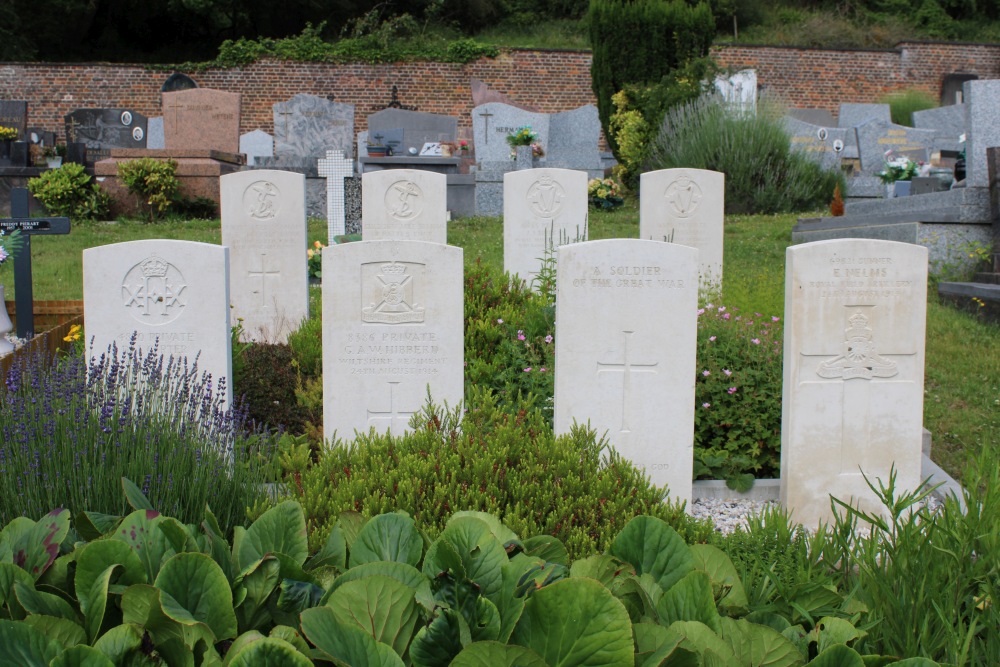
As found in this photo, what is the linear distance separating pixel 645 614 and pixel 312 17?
3221 centimetres

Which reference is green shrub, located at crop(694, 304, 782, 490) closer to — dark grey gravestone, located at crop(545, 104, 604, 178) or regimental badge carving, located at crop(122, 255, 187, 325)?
regimental badge carving, located at crop(122, 255, 187, 325)

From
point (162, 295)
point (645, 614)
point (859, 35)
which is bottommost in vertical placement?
point (645, 614)

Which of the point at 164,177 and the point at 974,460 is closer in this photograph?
the point at 974,460

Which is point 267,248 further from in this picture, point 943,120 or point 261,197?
point 943,120

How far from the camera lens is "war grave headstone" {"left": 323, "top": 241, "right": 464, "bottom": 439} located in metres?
4.47

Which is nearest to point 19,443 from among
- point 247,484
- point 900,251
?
point 247,484

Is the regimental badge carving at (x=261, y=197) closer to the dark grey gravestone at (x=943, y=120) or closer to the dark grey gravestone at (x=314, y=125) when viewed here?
the dark grey gravestone at (x=314, y=125)

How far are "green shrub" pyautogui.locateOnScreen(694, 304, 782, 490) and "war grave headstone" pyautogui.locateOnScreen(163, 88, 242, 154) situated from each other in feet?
42.7

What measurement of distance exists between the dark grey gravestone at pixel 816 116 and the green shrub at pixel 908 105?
158cm

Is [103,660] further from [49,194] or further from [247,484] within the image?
[49,194]

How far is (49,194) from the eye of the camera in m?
13.4

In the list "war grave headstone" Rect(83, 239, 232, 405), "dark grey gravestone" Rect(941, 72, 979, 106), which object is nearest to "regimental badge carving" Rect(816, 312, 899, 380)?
"war grave headstone" Rect(83, 239, 232, 405)

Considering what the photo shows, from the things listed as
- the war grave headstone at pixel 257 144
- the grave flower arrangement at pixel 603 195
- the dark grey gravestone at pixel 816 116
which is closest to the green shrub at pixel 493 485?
the grave flower arrangement at pixel 603 195

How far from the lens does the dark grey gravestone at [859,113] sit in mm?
24484
